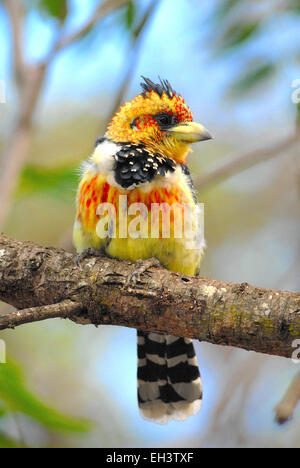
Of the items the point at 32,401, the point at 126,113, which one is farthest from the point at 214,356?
the point at 32,401

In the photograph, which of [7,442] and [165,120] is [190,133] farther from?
[7,442]

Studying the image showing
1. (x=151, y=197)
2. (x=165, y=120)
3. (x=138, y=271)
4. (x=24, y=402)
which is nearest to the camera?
(x=24, y=402)

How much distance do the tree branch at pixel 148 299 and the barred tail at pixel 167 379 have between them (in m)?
1.35

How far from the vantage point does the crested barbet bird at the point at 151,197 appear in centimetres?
402

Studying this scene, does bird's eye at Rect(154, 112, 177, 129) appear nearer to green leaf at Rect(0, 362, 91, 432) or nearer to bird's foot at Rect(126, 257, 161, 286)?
bird's foot at Rect(126, 257, 161, 286)

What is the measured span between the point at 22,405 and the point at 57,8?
9.05 ft

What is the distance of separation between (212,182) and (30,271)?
6.03ft

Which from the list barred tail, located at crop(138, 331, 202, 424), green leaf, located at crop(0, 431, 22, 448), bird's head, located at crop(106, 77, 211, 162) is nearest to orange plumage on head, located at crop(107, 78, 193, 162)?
bird's head, located at crop(106, 77, 211, 162)

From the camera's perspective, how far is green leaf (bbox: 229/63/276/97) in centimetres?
413

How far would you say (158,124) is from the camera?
4.49 meters

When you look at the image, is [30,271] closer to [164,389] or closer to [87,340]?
[164,389]

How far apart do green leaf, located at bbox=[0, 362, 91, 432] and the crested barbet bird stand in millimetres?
1157

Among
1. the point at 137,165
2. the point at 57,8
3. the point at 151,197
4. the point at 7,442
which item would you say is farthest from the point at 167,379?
the point at 57,8

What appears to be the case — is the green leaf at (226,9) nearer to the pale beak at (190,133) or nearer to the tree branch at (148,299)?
the pale beak at (190,133)
